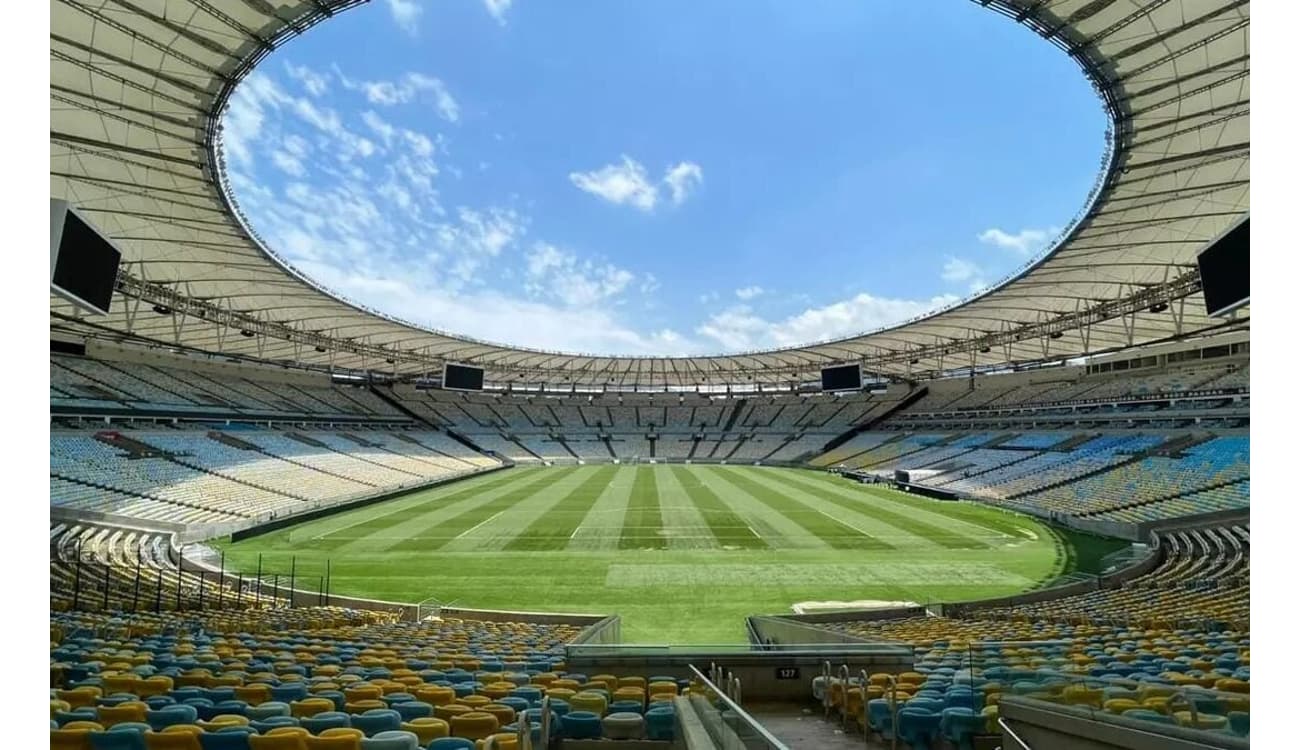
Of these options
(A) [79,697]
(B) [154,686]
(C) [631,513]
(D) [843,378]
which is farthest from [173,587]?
(D) [843,378]

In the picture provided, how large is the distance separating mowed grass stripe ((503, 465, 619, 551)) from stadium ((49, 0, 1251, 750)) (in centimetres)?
38

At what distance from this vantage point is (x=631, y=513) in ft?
109

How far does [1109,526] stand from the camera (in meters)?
26.0

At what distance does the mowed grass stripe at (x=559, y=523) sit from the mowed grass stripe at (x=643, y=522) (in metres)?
2.23

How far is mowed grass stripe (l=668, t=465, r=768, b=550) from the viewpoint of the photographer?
25395mm

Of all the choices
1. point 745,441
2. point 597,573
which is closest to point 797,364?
point 745,441

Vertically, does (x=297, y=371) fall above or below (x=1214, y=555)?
above

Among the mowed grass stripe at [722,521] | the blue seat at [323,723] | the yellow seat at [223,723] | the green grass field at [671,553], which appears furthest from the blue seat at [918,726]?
the mowed grass stripe at [722,521]

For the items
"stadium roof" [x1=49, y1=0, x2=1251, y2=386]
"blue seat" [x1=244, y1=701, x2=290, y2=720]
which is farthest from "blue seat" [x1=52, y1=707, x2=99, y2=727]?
"stadium roof" [x1=49, y1=0, x2=1251, y2=386]

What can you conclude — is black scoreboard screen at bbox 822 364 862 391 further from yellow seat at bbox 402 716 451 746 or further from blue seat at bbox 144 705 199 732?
blue seat at bbox 144 705 199 732

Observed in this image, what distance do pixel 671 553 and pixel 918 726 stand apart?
18222 millimetres

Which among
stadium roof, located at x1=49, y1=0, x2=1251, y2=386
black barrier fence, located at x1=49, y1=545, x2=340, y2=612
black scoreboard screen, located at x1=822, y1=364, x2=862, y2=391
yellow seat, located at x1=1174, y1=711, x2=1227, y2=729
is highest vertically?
stadium roof, located at x1=49, y1=0, x2=1251, y2=386
